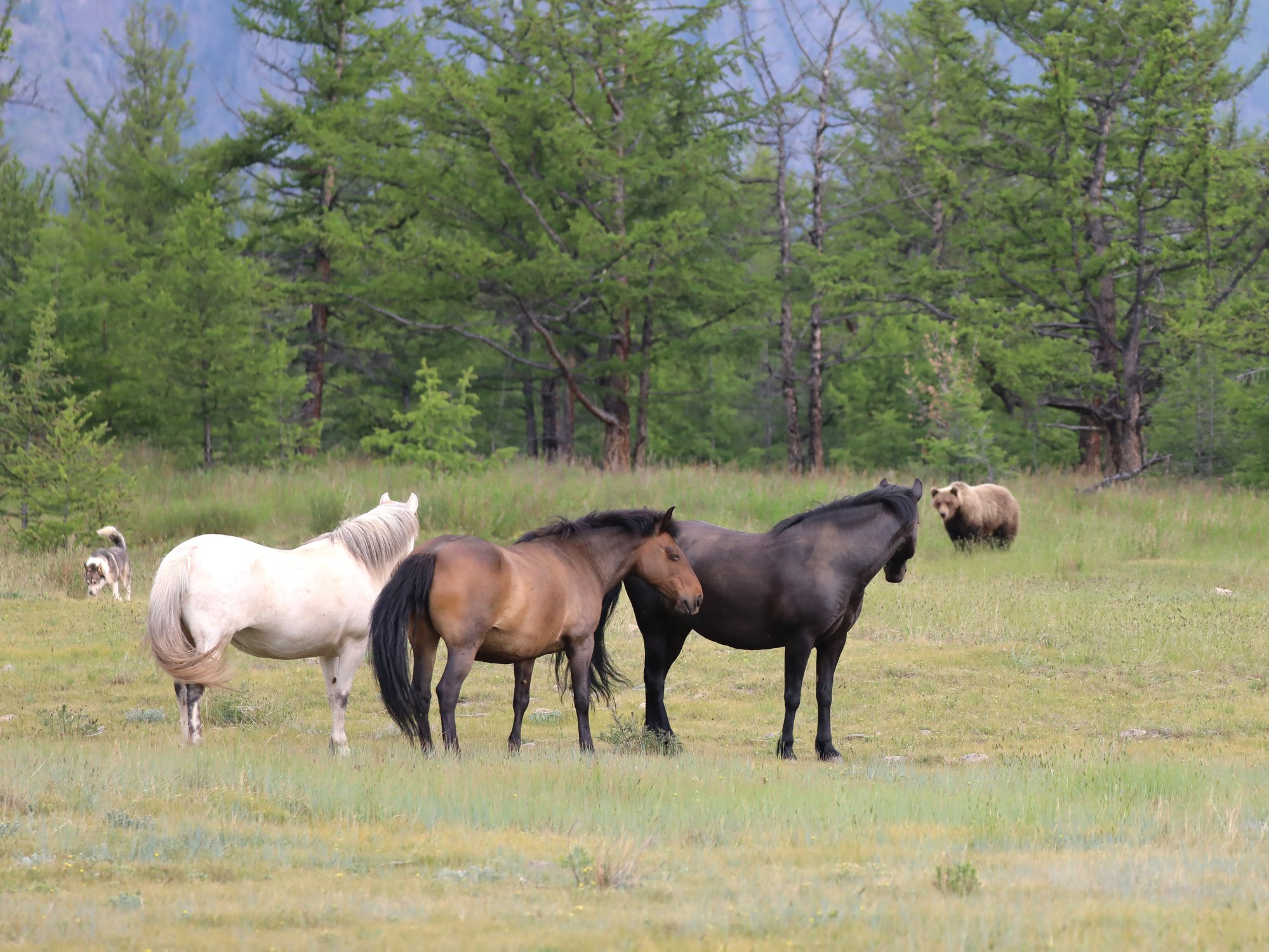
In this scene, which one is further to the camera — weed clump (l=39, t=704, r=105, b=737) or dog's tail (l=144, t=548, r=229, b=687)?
weed clump (l=39, t=704, r=105, b=737)

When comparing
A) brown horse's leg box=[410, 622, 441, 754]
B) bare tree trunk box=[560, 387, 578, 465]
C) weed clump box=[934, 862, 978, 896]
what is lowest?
weed clump box=[934, 862, 978, 896]

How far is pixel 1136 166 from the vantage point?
2925 cm

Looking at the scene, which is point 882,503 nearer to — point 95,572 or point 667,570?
point 667,570

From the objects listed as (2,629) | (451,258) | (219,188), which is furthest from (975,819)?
(219,188)

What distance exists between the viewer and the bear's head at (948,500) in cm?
2138

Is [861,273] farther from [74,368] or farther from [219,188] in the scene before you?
[219,188]

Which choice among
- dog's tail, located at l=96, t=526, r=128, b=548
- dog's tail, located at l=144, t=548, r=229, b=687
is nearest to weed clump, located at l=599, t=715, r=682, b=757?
dog's tail, located at l=144, t=548, r=229, b=687

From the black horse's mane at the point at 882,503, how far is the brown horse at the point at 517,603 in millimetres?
1111

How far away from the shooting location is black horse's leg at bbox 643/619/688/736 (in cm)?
1058

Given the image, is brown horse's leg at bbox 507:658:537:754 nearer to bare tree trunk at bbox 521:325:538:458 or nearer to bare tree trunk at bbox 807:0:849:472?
bare tree trunk at bbox 807:0:849:472

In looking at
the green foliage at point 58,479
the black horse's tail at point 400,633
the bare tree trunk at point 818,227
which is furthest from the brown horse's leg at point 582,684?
the bare tree trunk at point 818,227

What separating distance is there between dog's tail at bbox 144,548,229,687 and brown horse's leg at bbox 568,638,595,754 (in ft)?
7.93

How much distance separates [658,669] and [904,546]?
7.05ft

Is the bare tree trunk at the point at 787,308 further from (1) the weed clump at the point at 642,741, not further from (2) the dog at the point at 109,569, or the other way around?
(1) the weed clump at the point at 642,741
